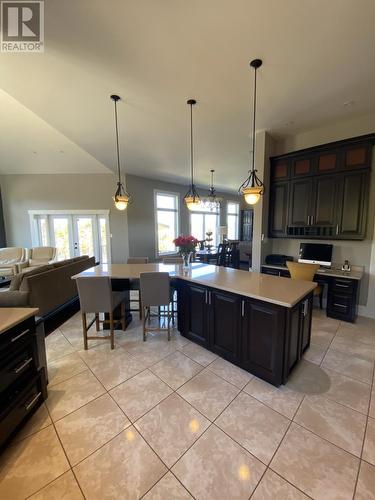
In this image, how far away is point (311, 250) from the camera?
153 inches

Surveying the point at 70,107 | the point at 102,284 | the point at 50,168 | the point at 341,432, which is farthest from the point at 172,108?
the point at 50,168

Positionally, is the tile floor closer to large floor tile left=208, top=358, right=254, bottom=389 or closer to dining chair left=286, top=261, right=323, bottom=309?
large floor tile left=208, top=358, right=254, bottom=389

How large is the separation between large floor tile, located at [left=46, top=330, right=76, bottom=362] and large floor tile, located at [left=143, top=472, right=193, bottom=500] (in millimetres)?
1860

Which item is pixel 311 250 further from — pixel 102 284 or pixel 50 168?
pixel 50 168

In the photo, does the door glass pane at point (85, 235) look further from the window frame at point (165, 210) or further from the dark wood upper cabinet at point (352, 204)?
the dark wood upper cabinet at point (352, 204)

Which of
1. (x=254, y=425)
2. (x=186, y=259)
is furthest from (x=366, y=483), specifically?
(x=186, y=259)

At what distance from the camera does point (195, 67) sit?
Result: 2357mm

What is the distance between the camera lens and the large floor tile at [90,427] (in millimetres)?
1462

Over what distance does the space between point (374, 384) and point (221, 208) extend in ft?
27.5

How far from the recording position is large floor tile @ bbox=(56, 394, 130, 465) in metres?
1.46

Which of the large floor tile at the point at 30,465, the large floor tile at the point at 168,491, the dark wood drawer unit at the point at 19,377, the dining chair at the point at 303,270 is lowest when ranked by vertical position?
the large floor tile at the point at 30,465

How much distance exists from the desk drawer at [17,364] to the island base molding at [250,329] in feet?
5.41

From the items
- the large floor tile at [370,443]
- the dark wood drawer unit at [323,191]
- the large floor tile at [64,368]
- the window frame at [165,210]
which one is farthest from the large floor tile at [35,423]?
the window frame at [165,210]

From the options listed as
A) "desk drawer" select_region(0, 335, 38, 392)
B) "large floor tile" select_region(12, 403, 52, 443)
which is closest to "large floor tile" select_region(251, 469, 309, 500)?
"large floor tile" select_region(12, 403, 52, 443)
